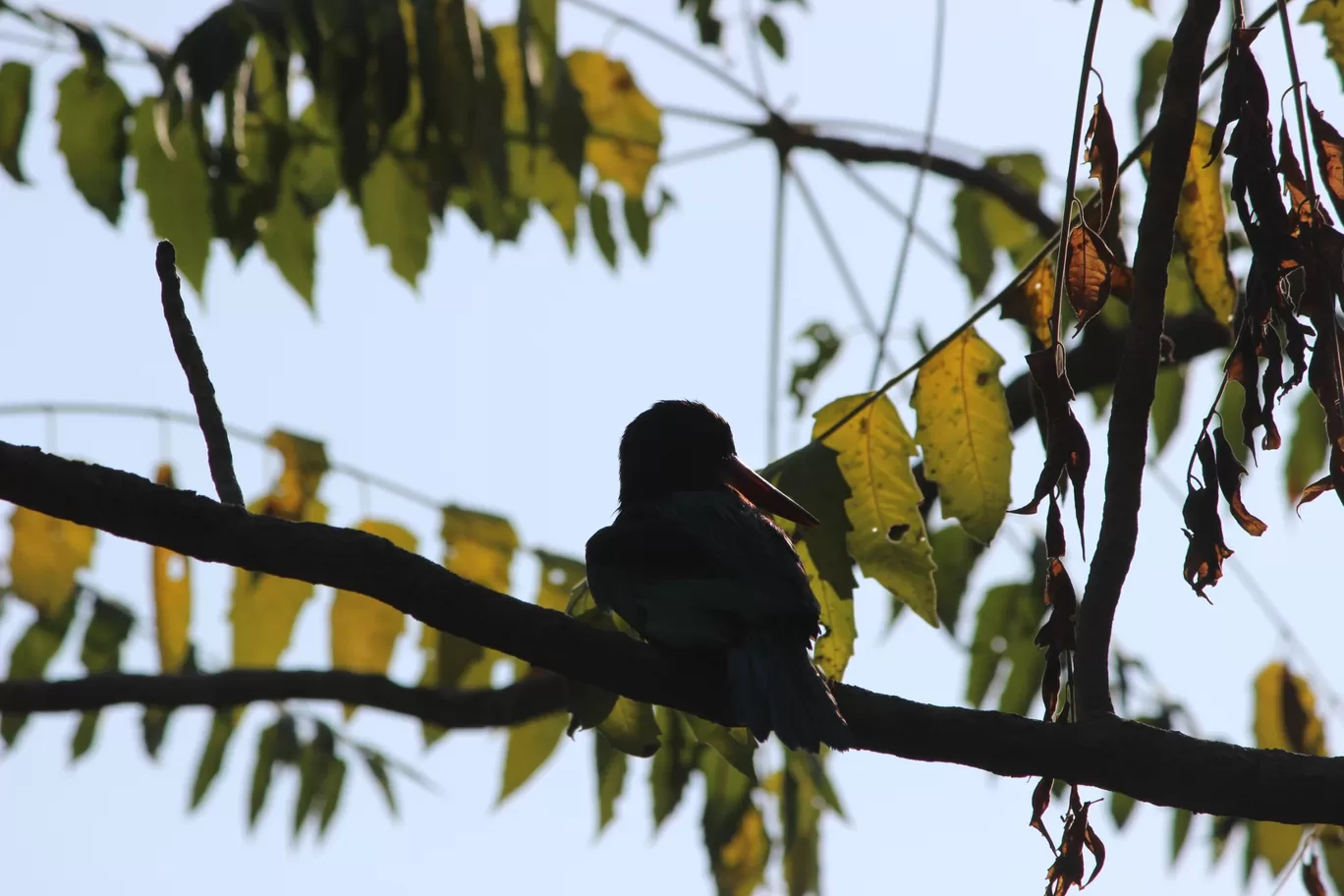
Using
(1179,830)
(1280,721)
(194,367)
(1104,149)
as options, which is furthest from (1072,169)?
(1179,830)

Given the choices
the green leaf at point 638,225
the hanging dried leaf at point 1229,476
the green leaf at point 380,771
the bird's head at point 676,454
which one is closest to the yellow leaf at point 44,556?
the green leaf at point 380,771

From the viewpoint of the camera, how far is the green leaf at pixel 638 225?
6.51 m

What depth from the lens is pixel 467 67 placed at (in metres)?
4.84

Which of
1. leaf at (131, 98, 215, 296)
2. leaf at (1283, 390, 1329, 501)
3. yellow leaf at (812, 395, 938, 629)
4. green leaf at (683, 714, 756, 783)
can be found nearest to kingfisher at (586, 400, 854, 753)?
yellow leaf at (812, 395, 938, 629)

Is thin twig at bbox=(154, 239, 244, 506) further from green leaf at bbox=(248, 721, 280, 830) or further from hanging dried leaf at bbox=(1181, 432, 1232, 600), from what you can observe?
green leaf at bbox=(248, 721, 280, 830)

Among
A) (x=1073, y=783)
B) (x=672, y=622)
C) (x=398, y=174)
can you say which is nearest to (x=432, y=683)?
(x=398, y=174)

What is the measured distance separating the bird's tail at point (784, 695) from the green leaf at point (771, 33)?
13.2ft

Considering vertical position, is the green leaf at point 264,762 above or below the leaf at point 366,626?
below

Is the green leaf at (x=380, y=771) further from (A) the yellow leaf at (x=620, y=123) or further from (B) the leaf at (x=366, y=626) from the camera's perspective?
(A) the yellow leaf at (x=620, y=123)

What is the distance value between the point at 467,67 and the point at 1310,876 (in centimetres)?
342

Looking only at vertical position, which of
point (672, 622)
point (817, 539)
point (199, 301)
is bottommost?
point (672, 622)

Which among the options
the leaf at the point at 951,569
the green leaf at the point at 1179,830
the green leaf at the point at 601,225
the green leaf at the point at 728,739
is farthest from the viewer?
the green leaf at the point at 601,225

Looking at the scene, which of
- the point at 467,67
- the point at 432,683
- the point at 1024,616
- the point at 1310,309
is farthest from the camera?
the point at 432,683

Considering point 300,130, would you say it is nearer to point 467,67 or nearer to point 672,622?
point 467,67
